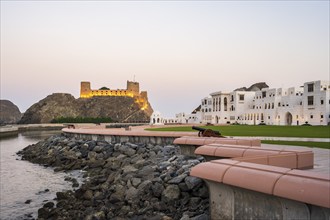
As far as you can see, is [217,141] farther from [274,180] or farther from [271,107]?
[271,107]

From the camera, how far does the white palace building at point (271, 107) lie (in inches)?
2425

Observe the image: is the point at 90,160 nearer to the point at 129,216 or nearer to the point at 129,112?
the point at 129,216

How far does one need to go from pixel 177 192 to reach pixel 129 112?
161 meters

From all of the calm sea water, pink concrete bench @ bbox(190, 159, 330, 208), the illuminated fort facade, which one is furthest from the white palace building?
the illuminated fort facade

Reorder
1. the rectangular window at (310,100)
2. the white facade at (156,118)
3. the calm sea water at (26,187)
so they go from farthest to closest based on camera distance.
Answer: the white facade at (156,118) < the rectangular window at (310,100) < the calm sea water at (26,187)

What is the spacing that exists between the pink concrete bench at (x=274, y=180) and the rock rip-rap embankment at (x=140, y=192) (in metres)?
1.46

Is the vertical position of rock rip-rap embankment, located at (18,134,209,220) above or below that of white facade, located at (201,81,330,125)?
below

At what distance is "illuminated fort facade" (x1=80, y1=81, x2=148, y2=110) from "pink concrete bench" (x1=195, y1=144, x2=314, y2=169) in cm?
16850

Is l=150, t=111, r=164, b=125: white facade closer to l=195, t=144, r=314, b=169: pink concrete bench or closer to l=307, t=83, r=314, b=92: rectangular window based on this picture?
l=307, t=83, r=314, b=92: rectangular window

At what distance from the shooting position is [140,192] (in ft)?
33.6

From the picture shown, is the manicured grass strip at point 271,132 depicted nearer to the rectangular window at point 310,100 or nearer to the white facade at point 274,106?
the white facade at point 274,106

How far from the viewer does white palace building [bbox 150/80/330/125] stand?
61594mm

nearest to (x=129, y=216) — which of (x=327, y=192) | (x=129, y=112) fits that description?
(x=327, y=192)

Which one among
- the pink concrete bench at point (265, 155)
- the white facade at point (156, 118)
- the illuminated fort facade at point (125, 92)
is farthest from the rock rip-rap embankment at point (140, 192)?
the illuminated fort facade at point (125, 92)
